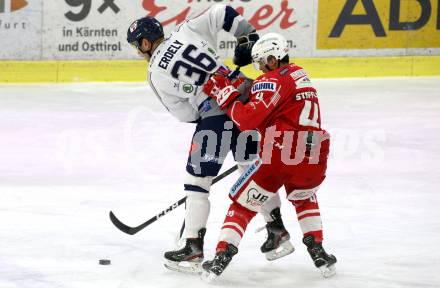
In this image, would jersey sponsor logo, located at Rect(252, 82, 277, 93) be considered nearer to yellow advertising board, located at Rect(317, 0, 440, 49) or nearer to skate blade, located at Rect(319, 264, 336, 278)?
skate blade, located at Rect(319, 264, 336, 278)

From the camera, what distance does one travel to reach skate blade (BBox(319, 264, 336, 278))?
422cm

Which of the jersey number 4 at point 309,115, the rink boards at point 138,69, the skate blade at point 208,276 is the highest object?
the jersey number 4 at point 309,115

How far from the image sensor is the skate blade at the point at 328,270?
422 centimetres

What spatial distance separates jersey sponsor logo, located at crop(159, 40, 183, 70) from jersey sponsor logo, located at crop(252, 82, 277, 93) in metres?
0.47

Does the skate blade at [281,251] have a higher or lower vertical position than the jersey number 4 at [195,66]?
lower

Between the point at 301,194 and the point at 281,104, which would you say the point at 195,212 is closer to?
the point at 301,194

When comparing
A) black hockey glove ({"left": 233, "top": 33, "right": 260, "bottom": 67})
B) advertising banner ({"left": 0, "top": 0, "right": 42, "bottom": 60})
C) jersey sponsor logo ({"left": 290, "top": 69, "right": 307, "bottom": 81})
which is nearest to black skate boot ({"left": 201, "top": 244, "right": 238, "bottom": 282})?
jersey sponsor logo ({"left": 290, "top": 69, "right": 307, "bottom": 81})

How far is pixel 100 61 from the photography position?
375 inches

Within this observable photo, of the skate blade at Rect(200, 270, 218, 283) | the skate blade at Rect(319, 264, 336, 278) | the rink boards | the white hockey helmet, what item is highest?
the white hockey helmet

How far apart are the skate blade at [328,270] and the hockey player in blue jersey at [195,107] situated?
0.72 ft

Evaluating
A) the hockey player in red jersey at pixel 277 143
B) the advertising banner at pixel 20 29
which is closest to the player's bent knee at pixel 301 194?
the hockey player in red jersey at pixel 277 143

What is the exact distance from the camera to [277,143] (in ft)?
13.5

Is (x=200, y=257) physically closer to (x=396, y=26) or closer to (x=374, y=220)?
(x=374, y=220)
